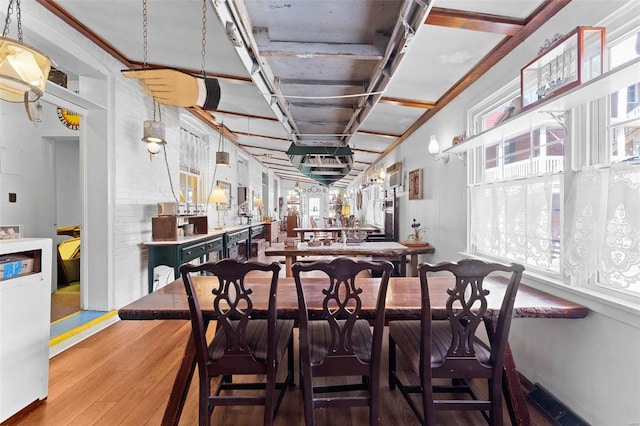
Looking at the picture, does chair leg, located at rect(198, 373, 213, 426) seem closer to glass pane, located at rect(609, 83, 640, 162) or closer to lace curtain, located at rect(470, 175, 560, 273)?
lace curtain, located at rect(470, 175, 560, 273)

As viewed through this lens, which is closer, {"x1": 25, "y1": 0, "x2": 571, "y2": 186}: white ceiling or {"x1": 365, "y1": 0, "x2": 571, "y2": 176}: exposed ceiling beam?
{"x1": 25, "y1": 0, "x2": 571, "y2": 186}: white ceiling

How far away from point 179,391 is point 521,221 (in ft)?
8.29

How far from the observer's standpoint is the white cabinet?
172 centimetres

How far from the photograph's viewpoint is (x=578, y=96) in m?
1.45

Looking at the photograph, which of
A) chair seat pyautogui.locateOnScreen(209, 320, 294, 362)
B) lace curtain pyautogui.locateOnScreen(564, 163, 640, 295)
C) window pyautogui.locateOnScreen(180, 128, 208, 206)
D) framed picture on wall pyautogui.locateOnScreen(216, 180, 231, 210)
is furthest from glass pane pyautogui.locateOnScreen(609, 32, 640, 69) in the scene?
framed picture on wall pyautogui.locateOnScreen(216, 180, 231, 210)

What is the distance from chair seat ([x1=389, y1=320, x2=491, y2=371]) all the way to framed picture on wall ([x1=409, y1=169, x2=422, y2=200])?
2544mm

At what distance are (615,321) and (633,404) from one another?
0.38 metres

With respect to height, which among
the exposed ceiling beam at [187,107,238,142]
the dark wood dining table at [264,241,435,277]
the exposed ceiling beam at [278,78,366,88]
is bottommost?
the dark wood dining table at [264,241,435,277]

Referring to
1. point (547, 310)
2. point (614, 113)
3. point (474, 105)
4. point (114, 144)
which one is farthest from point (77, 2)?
point (547, 310)

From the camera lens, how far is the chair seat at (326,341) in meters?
1.58

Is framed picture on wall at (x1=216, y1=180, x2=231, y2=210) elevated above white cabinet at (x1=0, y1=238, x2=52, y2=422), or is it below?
above

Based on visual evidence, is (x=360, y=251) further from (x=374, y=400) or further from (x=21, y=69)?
(x=21, y=69)

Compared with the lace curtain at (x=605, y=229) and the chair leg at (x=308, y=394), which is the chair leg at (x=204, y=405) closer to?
the chair leg at (x=308, y=394)

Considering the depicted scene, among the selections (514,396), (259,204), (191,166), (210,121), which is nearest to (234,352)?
(514,396)
